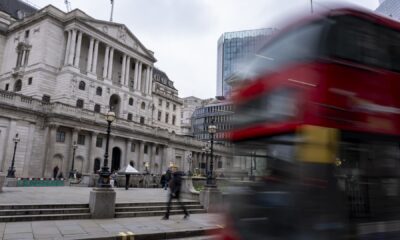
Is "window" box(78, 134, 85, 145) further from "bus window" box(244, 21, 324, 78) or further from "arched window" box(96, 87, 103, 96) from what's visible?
"bus window" box(244, 21, 324, 78)

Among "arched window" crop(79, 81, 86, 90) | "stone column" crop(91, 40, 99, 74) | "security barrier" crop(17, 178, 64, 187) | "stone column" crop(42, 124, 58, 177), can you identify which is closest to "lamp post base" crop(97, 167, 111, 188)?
"security barrier" crop(17, 178, 64, 187)

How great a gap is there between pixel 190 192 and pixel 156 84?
6796cm

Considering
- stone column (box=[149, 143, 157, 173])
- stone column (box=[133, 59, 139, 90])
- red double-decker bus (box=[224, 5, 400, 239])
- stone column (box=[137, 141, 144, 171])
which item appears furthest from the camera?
stone column (box=[133, 59, 139, 90])

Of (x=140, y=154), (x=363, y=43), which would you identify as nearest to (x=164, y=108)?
(x=140, y=154)

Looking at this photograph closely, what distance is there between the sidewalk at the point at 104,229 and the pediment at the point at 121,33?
47683 mm

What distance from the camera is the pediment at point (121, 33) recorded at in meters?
54.7

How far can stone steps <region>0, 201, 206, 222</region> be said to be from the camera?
11.1 m

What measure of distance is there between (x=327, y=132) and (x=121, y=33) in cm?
5867

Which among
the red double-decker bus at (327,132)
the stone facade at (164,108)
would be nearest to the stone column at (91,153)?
the stone facade at (164,108)

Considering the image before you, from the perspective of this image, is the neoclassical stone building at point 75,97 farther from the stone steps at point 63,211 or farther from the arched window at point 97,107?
the stone steps at point 63,211

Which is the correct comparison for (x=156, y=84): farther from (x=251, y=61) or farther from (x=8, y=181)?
(x=251, y=61)

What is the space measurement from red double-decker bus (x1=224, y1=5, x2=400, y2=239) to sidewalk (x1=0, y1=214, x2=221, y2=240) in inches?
145

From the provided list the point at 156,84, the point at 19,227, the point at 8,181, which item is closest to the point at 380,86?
the point at 19,227

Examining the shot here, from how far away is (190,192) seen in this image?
1916 cm
